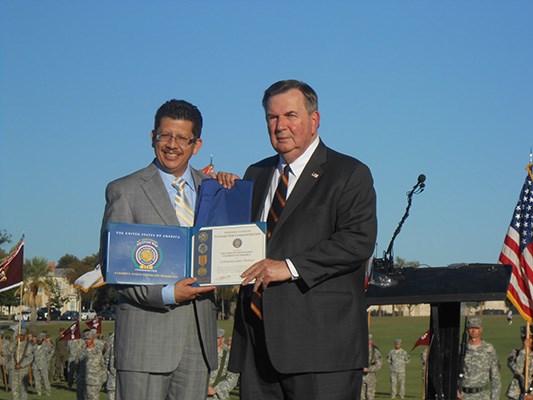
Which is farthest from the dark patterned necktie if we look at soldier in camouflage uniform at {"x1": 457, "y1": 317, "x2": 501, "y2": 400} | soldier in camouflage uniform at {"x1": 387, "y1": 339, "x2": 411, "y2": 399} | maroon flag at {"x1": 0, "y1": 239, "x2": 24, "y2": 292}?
soldier in camouflage uniform at {"x1": 387, "y1": 339, "x2": 411, "y2": 399}

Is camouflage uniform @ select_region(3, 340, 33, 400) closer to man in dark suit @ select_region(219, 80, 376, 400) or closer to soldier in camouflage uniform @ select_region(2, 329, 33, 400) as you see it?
soldier in camouflage uniform @ select_region(2, 329, 33, 400)

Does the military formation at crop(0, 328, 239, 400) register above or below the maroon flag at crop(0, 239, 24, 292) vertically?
below

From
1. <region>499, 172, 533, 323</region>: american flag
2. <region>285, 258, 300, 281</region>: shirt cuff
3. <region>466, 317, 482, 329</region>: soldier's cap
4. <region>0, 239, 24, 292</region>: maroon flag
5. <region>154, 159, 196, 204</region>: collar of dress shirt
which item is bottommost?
<region>285, 258, 300, 281</region>: shirt cuff

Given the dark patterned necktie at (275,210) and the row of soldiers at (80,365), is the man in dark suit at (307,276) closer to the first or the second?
the dark patterned necktie at (275,210)

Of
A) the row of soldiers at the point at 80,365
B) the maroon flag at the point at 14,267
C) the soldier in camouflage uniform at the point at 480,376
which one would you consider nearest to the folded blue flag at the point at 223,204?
the soldier in camouflage uniform at the point at 480,376

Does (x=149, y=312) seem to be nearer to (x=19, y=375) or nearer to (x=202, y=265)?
(x=202, y=265)

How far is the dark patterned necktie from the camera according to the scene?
15.4 ft

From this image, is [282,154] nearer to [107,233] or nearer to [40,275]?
[107,233]

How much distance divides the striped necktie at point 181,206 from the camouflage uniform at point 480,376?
13.5 metres

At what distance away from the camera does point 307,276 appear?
4570mm

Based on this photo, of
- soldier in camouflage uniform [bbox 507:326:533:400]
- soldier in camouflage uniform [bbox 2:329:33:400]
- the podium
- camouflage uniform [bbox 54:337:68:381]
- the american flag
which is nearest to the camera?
the podium

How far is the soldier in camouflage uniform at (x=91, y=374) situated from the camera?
26062 mm

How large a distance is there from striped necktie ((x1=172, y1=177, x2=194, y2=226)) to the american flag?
9956 mm

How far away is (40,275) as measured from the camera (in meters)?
99.6
